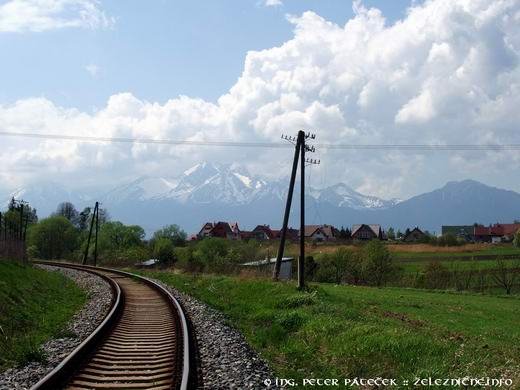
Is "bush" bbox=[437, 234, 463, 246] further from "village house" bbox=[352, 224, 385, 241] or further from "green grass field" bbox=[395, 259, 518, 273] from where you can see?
→ "village house" bbox=[352, 224, 385, 241]

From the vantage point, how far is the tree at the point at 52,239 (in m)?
106

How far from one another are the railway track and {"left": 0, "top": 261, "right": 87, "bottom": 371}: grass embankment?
1.21 m

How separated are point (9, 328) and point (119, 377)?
672 cm

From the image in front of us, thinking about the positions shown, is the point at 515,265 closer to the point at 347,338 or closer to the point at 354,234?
the point at 347,338

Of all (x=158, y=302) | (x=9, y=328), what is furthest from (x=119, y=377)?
(x=158, y=302)

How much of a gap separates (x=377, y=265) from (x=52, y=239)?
70872 millimetres

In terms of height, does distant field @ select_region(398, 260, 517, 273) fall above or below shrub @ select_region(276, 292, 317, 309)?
below

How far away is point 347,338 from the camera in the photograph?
1267cm

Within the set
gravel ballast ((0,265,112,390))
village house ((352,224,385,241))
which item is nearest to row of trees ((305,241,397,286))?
gravel ballast ((0,265,112,390))

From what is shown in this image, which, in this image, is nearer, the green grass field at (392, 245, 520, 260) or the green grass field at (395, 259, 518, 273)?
the green grass field at (395, 259, 518, 273)

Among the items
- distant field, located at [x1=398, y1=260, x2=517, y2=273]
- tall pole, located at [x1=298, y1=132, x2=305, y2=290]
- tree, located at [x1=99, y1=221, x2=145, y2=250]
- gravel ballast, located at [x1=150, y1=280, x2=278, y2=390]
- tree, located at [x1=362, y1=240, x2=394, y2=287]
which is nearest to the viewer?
gravel ballast, located at [x1=150, y1=280, x2=278, y2=390]

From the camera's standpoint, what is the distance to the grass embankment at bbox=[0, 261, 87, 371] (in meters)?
11.4

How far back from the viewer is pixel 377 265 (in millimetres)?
63594

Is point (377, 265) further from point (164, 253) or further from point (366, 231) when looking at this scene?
point (366, 231)
